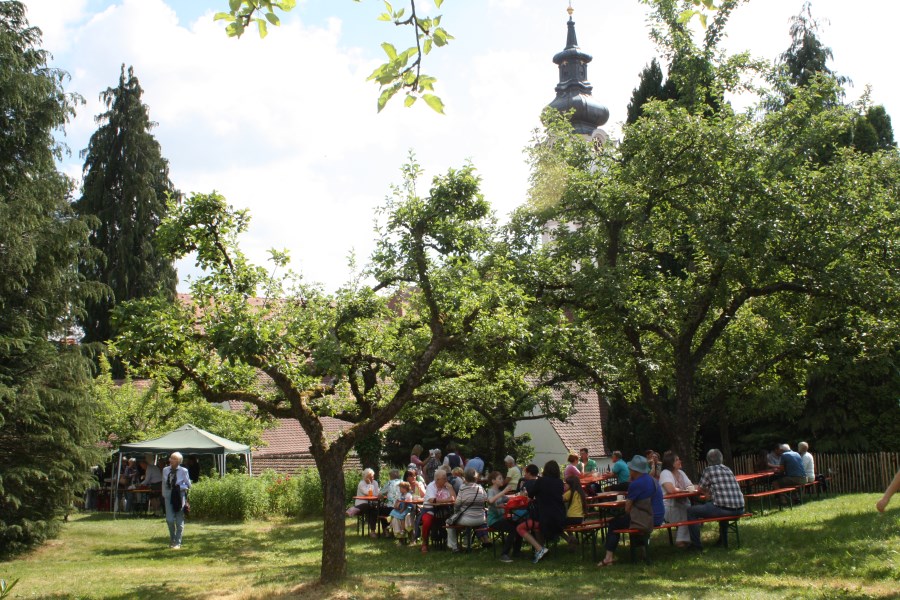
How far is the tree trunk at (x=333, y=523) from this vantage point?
10.2 m

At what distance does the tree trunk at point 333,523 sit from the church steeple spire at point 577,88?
2026 inches

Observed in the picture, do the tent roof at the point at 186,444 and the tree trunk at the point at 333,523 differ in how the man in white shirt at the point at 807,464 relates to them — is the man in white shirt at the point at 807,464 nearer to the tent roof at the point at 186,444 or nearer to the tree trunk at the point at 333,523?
the tree trunk at the point at 333,523

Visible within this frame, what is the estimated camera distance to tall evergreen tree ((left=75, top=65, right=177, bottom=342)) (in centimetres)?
4028

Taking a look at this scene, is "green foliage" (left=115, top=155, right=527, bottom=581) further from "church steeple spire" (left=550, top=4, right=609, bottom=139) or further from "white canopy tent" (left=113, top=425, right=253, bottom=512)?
"church steeple spire" (left=550, top=4, right=609, bottom=139)

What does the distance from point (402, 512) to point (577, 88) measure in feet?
167

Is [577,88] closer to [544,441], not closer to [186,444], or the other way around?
[544,441]

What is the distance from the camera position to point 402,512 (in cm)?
1555

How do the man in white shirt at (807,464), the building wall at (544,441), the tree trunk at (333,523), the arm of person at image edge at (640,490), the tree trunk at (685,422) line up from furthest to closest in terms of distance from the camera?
the building wall at (544,441), the man in white shirt at (807,464), the tree trunk at (685,422), the arm of person at image edge at (640,490), the tree trunk at (333,523)

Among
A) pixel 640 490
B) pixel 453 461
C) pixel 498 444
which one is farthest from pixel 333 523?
pixel 498 444

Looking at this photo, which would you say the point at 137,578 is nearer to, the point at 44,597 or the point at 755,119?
the point at 44,597

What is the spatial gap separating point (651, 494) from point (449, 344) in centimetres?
349

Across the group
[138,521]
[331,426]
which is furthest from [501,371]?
[331,426]

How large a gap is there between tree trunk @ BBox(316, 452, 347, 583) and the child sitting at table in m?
5.26

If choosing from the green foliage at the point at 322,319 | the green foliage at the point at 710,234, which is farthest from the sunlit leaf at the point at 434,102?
the green foliage at the point at 710,234
